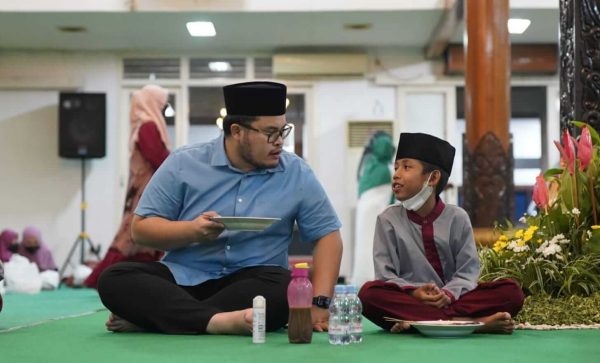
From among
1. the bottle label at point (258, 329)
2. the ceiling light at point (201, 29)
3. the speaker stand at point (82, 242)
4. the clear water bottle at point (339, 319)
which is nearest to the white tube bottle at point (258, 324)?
the bottle label at point (258, 329)

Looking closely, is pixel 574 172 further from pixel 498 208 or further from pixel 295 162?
pixel 498 208

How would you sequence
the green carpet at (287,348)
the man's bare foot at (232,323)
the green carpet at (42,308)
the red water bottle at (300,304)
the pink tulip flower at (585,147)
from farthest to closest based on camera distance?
the green carpet at (42,308) < the pink tulip flower at (585,147) < the man's bare foot at (232,323) < the red water bottle at (300,304) < the green carpet at (287,348)

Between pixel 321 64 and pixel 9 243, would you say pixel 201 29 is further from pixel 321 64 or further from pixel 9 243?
pixel 9 243

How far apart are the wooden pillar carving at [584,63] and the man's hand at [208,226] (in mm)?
2303

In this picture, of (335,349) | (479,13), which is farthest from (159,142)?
(335,349)

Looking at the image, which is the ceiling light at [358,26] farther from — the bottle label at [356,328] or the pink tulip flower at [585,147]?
the bottle label at [356,328]

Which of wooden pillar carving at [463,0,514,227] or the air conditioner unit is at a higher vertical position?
the air conditioner unit

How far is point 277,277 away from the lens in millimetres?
3357

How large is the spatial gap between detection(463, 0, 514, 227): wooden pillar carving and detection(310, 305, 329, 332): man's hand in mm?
2668

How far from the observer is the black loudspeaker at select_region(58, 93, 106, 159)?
10734mm

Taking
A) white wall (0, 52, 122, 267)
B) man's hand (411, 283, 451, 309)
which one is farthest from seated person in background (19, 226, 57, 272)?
man's hand (411, 283, 451, 309)

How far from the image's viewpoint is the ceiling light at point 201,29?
9.76 meters

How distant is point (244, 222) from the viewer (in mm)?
3094

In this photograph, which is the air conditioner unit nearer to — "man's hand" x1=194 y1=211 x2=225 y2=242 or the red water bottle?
"man's hand" x1=194 y1=211 x2=225 y2=242
